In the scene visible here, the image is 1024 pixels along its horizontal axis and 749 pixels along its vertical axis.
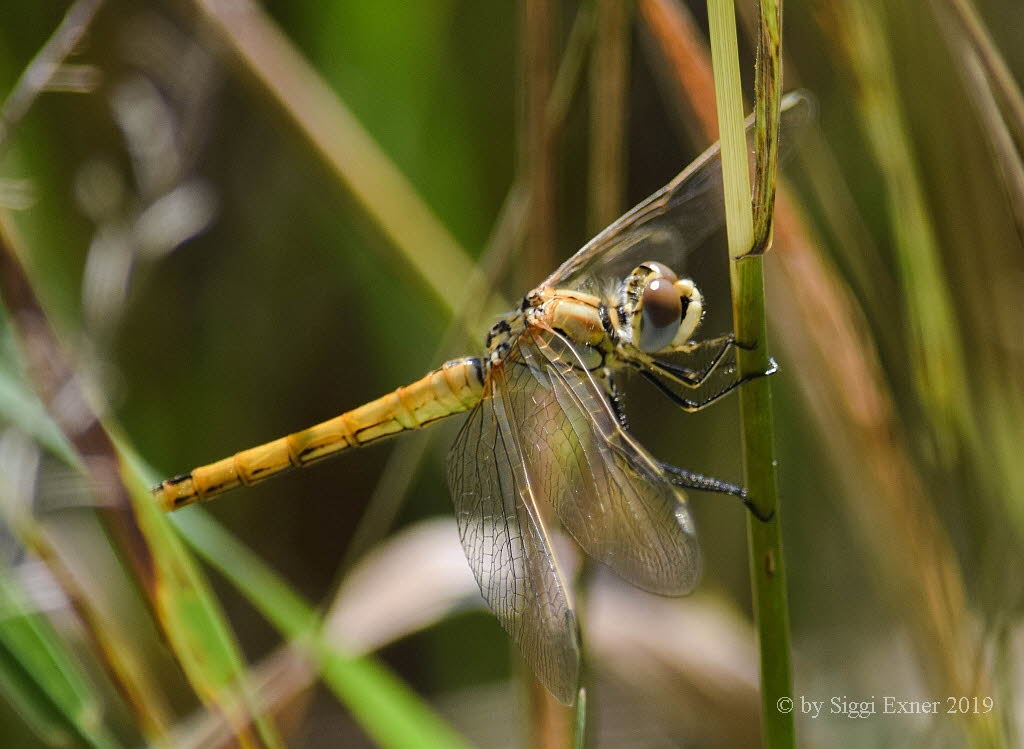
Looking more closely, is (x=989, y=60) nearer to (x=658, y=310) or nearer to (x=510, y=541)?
(x=658, y=310)

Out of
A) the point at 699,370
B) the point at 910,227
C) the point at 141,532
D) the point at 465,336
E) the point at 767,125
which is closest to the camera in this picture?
the point at 767,125

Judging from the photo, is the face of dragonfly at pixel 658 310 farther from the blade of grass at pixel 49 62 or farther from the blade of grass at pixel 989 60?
the blade of grass at pixel 49 62

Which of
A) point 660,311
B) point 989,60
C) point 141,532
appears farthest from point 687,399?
point 141,532

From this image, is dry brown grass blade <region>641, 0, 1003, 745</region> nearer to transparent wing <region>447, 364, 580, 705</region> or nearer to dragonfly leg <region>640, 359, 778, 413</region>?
dragonfly leg <region>640, 359, 778, 413</region>

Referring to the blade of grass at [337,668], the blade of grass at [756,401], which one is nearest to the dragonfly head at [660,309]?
the blade of grass at [756,401]

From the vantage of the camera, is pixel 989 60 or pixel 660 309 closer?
pixel 989 60

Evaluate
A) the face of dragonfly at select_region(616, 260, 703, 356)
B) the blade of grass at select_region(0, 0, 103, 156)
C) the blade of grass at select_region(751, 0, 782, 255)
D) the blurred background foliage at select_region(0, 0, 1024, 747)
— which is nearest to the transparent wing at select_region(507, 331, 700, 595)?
the face of dragonfly at select_region(616, 260, 703, 356)
